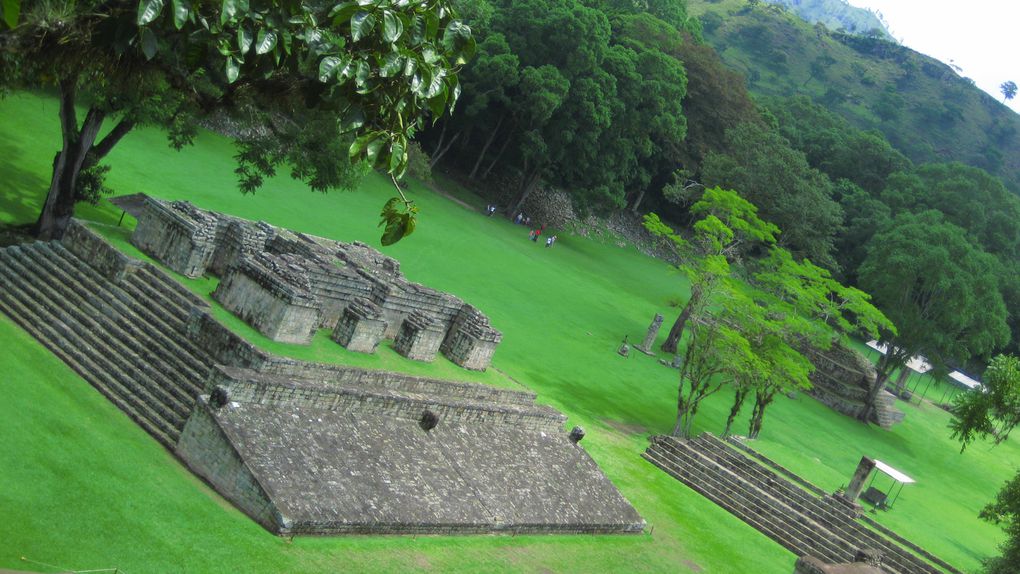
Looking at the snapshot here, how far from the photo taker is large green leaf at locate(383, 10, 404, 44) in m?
5.71

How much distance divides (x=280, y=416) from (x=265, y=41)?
10284 mm

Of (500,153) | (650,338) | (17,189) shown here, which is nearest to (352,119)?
(17,189)

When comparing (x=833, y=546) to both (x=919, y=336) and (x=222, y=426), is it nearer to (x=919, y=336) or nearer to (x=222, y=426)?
(x=222, y=426)

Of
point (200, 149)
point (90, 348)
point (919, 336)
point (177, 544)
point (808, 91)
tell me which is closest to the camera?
point (177, 544)

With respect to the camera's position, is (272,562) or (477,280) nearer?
(272,562)

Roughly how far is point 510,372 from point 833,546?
8954 millimetres

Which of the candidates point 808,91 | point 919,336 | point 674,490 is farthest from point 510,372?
point 808,91

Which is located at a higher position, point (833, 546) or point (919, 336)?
point (919, 336)

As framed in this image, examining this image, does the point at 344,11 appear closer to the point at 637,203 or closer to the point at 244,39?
the point at 244,39

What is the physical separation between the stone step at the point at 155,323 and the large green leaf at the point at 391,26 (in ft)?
35.2

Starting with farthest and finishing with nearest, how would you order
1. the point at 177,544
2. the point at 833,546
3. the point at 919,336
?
1. the point at 919,336
2. the point at 833,546
3. the point at 177,544

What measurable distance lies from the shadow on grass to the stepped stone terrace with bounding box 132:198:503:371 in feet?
11.0

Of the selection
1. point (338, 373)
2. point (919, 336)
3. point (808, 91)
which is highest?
point (808, 91)

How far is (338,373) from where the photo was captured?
16922 millimetres
